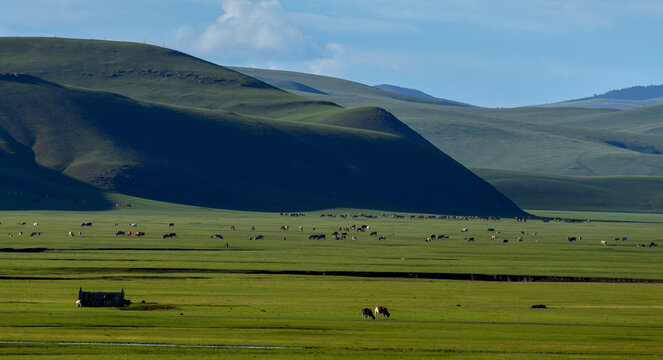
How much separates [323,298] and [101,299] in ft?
42.9

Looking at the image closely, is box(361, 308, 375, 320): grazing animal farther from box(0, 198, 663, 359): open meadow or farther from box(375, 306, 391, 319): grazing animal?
box(0, 198, 663, 359): open meadow

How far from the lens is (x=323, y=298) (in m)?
59.6

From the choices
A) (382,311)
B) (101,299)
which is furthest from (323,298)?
(101,299)

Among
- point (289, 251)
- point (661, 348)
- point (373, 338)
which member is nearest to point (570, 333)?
point (661, 348)

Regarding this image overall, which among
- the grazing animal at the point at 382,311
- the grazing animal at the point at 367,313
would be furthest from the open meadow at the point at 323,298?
the grazing animal at the point at 367,313

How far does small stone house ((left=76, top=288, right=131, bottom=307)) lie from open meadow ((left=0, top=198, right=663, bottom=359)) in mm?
977

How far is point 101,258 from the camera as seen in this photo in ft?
278

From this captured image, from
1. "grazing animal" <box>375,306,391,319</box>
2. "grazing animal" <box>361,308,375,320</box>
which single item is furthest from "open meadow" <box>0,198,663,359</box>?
"grazing animal" <box>361,308,375,320</box>

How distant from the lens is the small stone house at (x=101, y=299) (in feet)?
171

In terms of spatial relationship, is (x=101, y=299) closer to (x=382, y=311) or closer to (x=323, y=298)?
(x=323, y=298)

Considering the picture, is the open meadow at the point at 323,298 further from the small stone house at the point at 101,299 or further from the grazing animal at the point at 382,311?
the small stone house at the point at 101,299

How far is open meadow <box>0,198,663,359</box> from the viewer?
41.2m

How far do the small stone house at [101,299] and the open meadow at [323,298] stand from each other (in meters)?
0.98

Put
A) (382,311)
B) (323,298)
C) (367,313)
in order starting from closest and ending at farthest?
1. (367,313)
2. (382,311)
3. (323,298)
